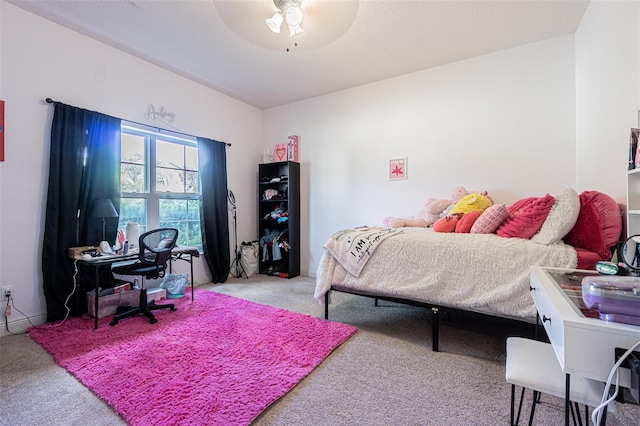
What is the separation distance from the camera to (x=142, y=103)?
10.1ft

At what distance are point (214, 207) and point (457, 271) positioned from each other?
3.07m

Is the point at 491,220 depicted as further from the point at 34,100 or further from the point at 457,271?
the point at 34,100

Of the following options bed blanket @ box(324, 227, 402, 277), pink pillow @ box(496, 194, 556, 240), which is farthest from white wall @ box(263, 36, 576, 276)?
bed blanket @ box(324, 227, 402, 277)

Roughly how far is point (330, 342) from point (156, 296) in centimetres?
211

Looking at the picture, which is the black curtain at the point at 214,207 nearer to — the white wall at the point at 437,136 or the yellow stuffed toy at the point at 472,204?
the white wall at the point at 437,136

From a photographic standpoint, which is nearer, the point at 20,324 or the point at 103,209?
the point at 20,324

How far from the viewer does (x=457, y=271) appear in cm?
191

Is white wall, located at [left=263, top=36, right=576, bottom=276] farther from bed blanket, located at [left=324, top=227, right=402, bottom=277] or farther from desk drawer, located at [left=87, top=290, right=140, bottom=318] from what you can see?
desk drawer, located at [left=87, top=290, right=140, bottom=318]

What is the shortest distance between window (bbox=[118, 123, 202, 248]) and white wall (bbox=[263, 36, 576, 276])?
152cm

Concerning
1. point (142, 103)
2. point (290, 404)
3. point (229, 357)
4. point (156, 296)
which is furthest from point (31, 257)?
point (290, 404)

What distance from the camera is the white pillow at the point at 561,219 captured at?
173cm

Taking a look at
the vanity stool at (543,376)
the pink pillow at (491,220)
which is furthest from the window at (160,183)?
the vanity stool at (543,376)

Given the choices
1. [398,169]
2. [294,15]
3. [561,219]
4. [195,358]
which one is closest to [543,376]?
[561,219]

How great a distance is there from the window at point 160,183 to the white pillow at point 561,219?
3.73m
